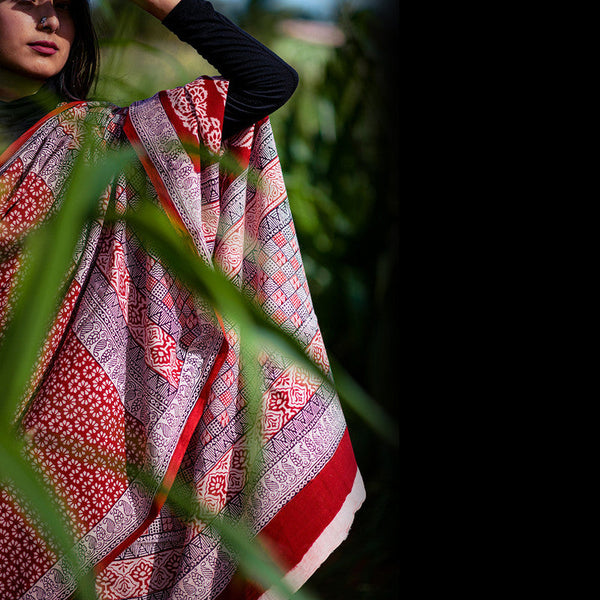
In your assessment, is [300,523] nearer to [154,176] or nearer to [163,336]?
[163,336]

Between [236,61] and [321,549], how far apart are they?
475 millimetres

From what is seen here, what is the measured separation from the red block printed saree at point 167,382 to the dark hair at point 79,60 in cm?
4

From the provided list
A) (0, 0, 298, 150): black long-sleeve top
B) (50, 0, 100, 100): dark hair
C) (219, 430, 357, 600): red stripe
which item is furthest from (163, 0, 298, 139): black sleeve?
(219, 430, 357, 600): red stripe

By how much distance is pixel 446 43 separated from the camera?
2.51 ft

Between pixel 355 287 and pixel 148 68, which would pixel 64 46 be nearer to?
pixel 148 68

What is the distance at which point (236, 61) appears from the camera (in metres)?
0.57

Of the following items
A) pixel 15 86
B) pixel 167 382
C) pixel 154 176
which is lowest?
pixel 167 382

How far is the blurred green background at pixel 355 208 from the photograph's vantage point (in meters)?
0.72

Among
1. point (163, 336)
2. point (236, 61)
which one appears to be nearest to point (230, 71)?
point (236, 61)

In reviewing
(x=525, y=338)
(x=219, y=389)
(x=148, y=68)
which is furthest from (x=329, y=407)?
(x=148, y=68)

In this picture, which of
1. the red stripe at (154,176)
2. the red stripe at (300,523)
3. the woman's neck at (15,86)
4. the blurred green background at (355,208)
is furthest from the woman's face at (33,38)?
the red stripe at (300,523)

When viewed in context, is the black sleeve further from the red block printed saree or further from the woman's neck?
the woman's neck

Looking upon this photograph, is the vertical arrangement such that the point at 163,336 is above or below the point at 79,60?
below

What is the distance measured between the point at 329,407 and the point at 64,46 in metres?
0.44
